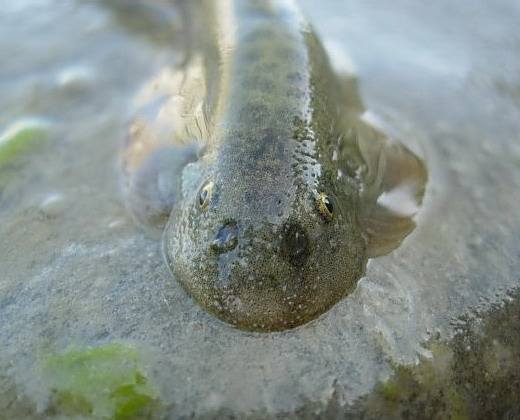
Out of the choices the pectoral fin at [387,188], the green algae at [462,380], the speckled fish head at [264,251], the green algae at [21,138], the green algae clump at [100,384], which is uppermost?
the speckled fish head at [264,251]

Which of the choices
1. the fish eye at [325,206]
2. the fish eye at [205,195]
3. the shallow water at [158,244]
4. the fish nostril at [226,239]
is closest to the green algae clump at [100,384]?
the shallow water at [158,244]

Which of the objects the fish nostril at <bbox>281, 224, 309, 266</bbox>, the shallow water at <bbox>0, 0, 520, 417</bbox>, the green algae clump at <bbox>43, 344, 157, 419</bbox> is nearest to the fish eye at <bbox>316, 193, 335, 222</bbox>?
the fish nostril at <bbox>281, 224, 309, 266</bbox>

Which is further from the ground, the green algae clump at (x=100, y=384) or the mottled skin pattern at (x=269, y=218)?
the mottled skin pattern at (x=269, y=218)

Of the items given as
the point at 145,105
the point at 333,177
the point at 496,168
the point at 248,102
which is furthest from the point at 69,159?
the point at 496,168

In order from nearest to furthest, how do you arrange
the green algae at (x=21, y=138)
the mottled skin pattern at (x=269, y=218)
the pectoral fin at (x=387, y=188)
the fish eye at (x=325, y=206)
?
the mottled skin pattern at (x=269, y=218)
the fish eye at (x=325, y=206)
the pectoral fin at (x=387, y=188)
the green algae at (x=21, y=138)

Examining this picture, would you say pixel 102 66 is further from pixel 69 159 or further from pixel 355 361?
pixel 355 361

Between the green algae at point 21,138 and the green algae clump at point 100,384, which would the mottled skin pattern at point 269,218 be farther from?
the green algae at point 21,138
